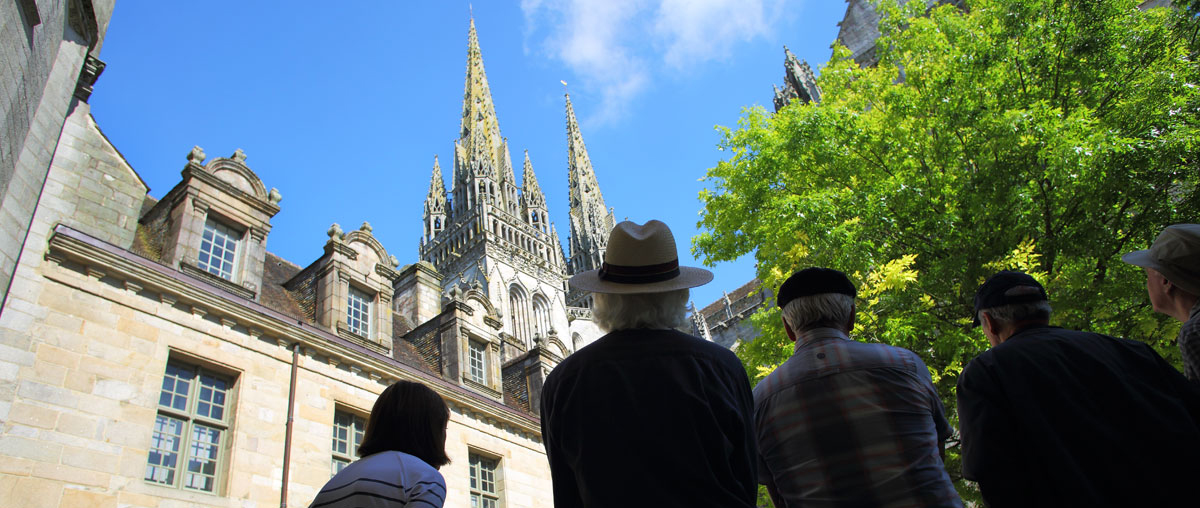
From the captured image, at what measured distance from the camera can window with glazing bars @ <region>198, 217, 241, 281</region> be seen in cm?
1153

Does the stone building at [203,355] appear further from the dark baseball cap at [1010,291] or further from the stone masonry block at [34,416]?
the dark baseball cap at [1010,291]

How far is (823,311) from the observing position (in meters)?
3.11

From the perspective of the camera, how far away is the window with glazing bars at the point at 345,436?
11406mm

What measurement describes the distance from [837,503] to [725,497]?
2.26 ft

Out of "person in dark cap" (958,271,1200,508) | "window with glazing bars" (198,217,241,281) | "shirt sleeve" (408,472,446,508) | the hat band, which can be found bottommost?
"person in dark cap" (958,271,1200,508)

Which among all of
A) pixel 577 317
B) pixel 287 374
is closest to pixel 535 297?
pixel 577 317

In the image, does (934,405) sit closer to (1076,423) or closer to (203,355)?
(1076,423)

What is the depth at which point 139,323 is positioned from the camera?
31.0 ft

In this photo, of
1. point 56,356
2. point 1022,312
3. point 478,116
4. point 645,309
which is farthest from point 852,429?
point 478,116

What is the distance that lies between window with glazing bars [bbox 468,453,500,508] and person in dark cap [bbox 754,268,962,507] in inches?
454

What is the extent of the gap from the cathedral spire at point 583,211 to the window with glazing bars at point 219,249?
67403mm

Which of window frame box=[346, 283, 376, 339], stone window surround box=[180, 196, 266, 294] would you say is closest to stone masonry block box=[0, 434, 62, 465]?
stone window surround box=[180, 196, 266, 294]

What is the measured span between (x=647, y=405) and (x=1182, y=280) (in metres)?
2.69

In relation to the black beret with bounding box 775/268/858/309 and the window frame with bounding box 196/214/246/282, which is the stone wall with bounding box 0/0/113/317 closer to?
the window frame with bounding box 196/214/246/282
